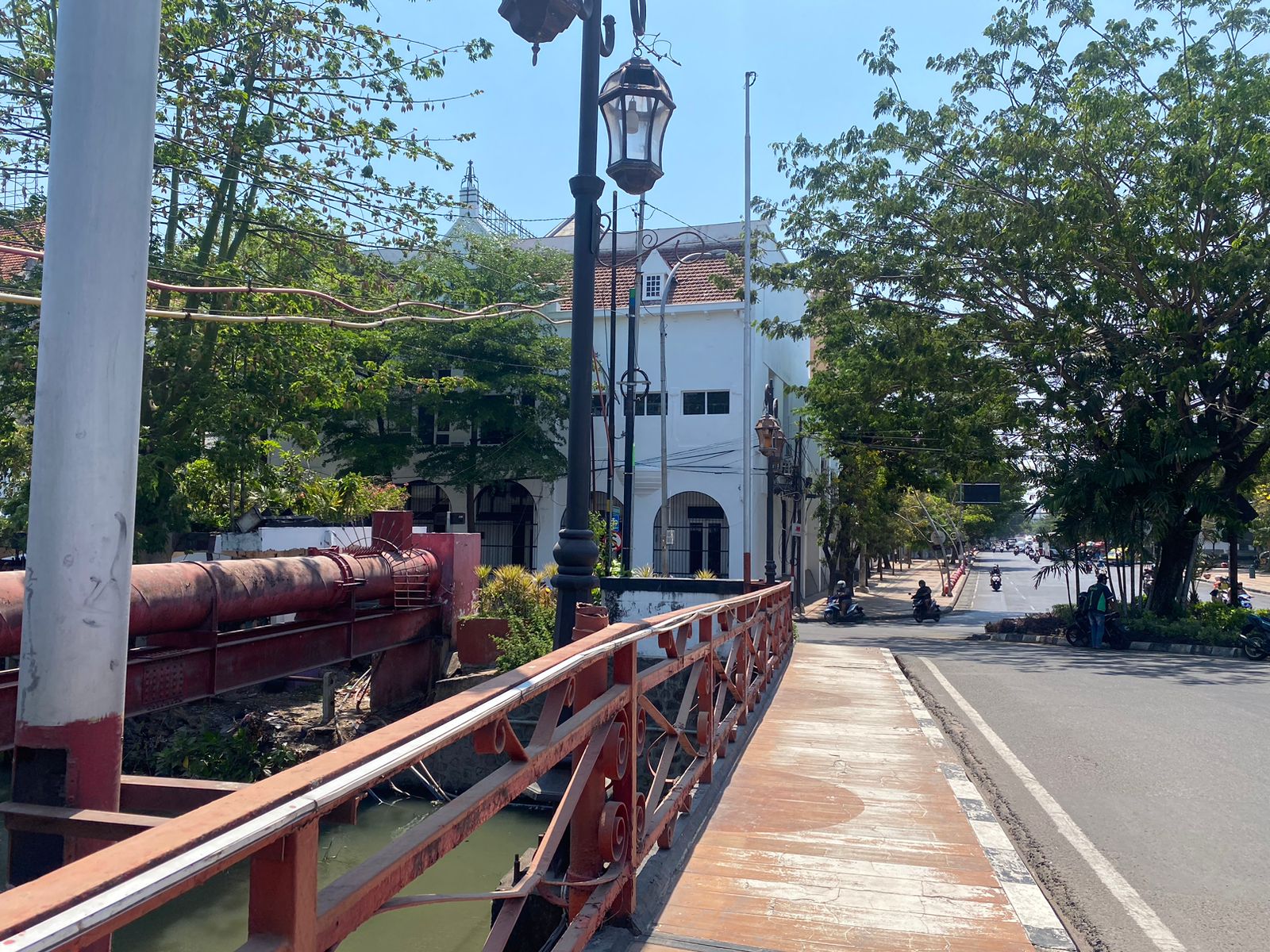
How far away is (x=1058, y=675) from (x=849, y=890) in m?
11.5

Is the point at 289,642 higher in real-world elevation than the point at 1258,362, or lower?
lower

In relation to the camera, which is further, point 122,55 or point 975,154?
point 975,154

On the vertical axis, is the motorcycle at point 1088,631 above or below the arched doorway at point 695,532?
below

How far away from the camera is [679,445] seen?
2916 centimetres

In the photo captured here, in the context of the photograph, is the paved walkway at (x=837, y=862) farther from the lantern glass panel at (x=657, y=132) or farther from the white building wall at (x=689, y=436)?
the white building wall at (x=689, y=436)

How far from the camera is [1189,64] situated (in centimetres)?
1986

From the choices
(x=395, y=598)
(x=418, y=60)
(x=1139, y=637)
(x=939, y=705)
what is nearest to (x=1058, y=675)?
(x=939, y=705)

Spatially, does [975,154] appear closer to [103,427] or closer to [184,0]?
[184,0]

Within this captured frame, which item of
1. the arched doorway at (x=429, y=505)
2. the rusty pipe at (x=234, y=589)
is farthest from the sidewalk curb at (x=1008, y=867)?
the arched doorway at (x=429, y=505)

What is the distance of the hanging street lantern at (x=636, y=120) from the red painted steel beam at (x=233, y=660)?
227 inches

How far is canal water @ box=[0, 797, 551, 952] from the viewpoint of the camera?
29.9ft

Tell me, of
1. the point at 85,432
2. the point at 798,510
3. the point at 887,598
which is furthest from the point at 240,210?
the point at 887,598

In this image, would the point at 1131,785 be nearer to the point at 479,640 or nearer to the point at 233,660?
the point at 233,660

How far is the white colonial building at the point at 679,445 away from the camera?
2878 centimetres
